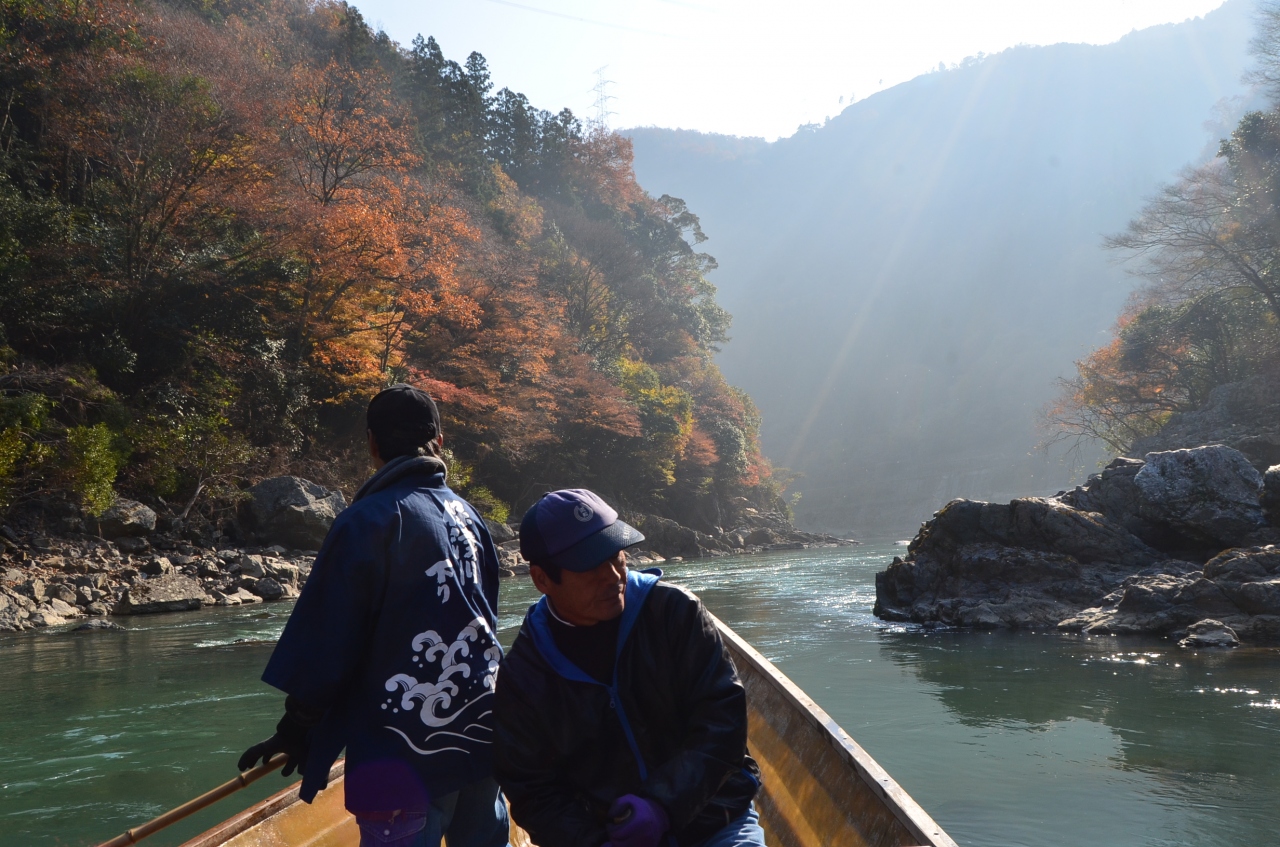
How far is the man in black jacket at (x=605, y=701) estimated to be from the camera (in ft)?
5.84

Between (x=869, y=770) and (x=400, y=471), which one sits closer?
(x=400, y=471)

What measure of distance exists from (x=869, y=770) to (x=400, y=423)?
1731 mm

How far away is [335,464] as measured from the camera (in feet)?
60.3

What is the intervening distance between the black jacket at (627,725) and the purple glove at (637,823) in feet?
0.14

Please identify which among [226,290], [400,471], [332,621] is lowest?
[332,621]

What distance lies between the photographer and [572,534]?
5.88 feet

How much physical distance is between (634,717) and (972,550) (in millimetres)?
9905

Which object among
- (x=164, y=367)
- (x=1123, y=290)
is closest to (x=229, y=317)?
(x=164, y=367)

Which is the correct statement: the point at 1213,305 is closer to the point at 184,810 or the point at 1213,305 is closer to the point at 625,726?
the point at 625,726

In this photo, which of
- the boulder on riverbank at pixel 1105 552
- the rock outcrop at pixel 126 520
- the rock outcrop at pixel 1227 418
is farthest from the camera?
the rock outcrop at pixel 1227 418

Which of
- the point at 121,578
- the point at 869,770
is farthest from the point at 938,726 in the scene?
the point at 121,578

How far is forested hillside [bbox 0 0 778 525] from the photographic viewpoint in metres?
13.4

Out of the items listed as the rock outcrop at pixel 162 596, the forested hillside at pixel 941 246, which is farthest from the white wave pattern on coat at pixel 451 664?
the forested hillside at pixel 941 246

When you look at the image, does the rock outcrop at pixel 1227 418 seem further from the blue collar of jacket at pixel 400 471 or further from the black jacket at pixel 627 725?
the blue collar of jacket at pixel 400 471
